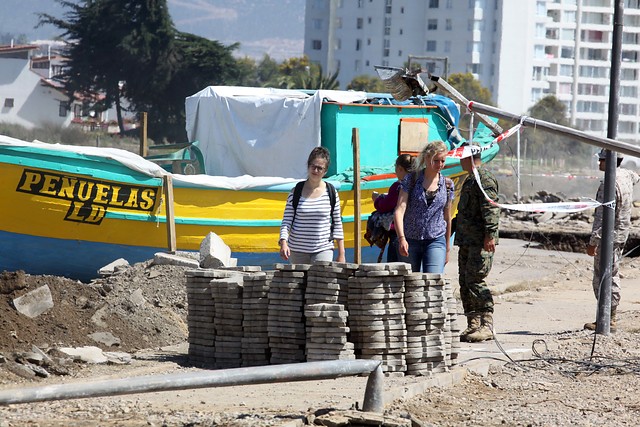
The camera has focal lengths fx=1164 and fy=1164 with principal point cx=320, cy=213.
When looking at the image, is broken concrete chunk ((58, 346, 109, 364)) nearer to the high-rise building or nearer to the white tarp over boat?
the white tarp over boat

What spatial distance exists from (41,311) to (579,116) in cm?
12241

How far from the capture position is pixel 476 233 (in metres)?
10.8

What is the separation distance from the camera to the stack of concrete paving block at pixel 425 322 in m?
8.84

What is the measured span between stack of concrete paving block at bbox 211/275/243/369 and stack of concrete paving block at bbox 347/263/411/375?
1.05 meters

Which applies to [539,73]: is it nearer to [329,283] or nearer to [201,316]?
[201,316]

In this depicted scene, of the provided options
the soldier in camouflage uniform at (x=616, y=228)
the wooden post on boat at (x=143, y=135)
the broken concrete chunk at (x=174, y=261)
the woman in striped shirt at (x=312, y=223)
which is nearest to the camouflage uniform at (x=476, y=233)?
the soldier in camouflage uniform at (x=616, y=228)

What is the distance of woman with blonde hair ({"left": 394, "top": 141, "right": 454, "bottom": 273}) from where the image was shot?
390 inches

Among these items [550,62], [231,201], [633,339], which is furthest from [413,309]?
[550,62]

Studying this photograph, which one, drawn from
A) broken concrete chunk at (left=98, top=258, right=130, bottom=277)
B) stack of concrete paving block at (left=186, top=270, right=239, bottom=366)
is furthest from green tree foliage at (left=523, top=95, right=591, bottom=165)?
stack of concrete paving block at (left=186, top=270, right=239, bottom=366)

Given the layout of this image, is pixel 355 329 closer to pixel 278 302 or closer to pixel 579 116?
pixel 278 302

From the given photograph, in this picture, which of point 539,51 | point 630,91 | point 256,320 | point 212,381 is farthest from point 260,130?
point 630,91

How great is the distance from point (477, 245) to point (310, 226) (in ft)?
5.56

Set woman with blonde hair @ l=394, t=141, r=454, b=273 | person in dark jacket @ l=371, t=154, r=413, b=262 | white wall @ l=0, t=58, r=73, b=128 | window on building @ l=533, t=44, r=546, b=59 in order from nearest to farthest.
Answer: woman with blonde hair @ l=394, t=141, r=454, b=273 → person in dark jacket @ l=371, t=154, r=413, b=262 → white wall @ l=0, t=58, r=73, b=128 → window on building @ l=533, t=44, r=546, b=59

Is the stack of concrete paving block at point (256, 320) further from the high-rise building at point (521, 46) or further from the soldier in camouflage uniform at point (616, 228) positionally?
the high-rise building at point (521, 46)
